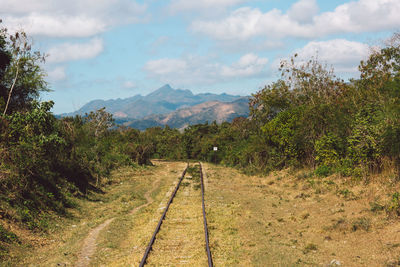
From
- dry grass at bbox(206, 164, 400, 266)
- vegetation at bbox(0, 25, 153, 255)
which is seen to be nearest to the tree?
vegetation at bbox(0, 25, 153, 255)

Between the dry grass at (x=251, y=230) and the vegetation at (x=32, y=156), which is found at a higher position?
the vegetation at (x=32, y=156)

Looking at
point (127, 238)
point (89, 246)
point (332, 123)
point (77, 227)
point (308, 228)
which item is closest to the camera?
point (89, 246)

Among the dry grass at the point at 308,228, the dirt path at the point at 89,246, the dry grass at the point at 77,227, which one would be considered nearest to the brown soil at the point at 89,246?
the dirt path at the point at 89,246

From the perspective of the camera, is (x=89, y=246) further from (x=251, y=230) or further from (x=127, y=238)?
(x=251, y=230)

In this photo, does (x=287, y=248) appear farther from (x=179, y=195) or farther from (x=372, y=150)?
(x=179, y=195)

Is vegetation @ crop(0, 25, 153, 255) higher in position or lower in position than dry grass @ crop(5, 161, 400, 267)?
higher

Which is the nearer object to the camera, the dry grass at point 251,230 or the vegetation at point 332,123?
the dry grass at point 251,230

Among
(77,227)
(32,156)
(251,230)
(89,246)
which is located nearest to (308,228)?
(251,230)

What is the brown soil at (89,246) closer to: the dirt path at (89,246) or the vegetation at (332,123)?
the dirt path at (89,246)

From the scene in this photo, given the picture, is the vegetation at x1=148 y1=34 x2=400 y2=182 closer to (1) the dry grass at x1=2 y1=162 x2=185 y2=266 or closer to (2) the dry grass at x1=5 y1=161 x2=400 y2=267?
(2) the dry grass at x1=5 y1=161 x2=400 y2=267


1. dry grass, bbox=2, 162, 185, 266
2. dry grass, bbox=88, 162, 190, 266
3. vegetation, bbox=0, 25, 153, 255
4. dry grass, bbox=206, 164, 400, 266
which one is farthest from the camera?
vegetation, bbox=0, 25, 153, 255

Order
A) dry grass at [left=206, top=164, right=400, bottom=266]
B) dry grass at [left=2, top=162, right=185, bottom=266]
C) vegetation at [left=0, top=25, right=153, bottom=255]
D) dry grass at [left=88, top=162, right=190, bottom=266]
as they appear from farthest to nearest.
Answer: vegetation at [left=0, top=25, right=153, bottom=255]
dry grass at [left=2, top=162, right=185, bottom=266]
dry grass at [left=88, top=162, right=190, bottom=266]
dry grass at [left=206, top=164, right=400, bottom=266]

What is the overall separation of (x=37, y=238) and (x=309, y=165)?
19877 mm

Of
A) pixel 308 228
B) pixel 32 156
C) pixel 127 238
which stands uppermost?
pixel 32 156
